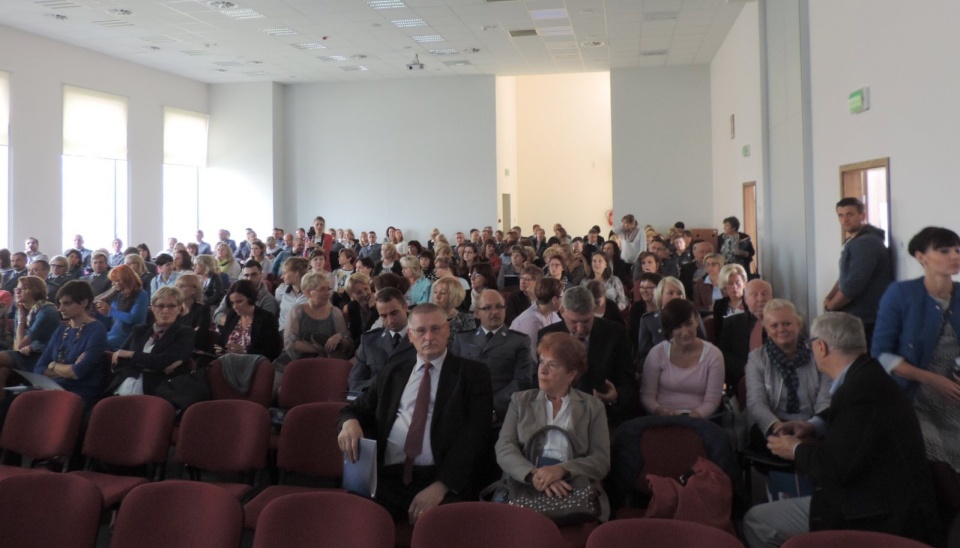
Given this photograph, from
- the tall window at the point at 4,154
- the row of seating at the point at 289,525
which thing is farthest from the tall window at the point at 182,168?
the row of seating at the point at 289,525

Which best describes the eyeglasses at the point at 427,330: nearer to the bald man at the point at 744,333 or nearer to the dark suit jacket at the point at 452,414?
the dark suit jacket at the point at 452,414

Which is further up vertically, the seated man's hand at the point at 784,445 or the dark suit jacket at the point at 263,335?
the dark suit jacket at the point at 263,335

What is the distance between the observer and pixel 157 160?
1681 centimetres

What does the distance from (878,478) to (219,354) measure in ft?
15.2

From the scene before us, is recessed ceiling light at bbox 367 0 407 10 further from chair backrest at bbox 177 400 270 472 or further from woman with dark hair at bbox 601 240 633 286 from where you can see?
chair backrest at bbox 177 400 270 472

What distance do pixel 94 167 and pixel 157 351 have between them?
40.2 feet

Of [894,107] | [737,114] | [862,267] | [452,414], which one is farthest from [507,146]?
[452,414]

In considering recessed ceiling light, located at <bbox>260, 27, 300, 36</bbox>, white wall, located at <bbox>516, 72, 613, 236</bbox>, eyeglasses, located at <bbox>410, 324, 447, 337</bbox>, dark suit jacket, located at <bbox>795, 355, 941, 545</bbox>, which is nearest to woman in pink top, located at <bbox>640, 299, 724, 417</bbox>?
dark suit jacket, located at <bbox>795, 355, 941, 545</bbox>

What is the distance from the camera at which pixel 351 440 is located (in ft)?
10.2

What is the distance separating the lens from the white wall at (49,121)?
13.2 meters

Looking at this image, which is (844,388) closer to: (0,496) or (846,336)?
(846,336)

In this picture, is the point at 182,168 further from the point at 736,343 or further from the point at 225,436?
the point at 736,343

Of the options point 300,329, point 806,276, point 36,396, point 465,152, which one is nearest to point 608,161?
point 465,152

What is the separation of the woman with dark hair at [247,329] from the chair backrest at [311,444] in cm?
200
